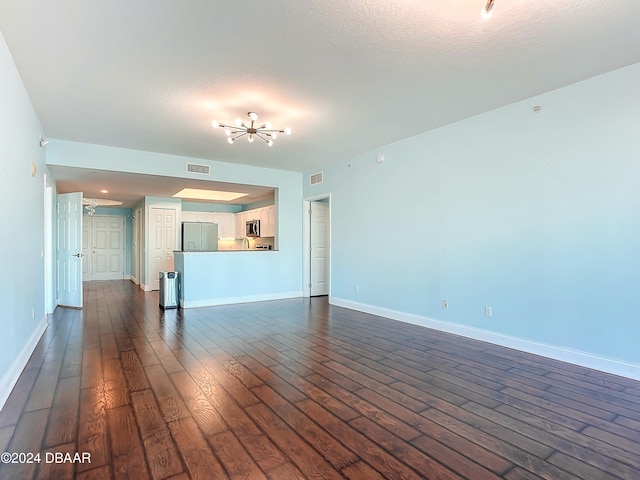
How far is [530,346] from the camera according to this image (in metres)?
3.58

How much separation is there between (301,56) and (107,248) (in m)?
10.8

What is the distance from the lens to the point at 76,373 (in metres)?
3.04

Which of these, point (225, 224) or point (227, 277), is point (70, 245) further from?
point (225, 224)

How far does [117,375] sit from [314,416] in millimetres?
1880

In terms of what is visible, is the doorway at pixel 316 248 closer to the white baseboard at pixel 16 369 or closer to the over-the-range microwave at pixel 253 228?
the over-the-range microwave at pixel 253 228

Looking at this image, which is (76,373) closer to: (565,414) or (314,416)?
(314,416)

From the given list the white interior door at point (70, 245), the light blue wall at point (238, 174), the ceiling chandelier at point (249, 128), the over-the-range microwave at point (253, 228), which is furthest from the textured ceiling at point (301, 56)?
the over-the-range microwave at point (253, 228)

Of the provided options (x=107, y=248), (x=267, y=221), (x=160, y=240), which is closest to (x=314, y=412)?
(x=267, y=221)

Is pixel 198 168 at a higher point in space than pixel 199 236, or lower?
higher

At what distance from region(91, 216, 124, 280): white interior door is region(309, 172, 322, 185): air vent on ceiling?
7.61m

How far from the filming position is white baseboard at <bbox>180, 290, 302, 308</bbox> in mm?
6121

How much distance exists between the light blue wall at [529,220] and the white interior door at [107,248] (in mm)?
9486

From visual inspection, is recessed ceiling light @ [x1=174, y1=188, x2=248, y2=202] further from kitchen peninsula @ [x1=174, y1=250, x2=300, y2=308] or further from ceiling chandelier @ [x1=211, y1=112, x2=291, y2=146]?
ceiling chandelier @ [x1=211, y1=112, x2=291, y2=146]

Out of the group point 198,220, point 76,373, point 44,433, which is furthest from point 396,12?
point 198,220
